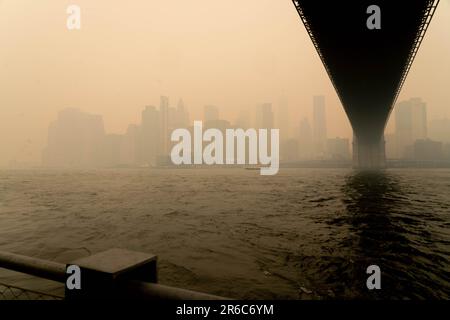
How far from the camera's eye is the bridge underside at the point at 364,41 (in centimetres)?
2048

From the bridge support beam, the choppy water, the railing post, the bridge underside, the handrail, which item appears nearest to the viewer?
the railing post

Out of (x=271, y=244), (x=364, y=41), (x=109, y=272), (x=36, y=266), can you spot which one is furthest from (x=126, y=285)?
(x=364, y=41)

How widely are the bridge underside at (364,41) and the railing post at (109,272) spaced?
20.4 m

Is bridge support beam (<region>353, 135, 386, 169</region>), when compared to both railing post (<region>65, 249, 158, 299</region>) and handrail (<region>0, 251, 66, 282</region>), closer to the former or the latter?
railing post (<region>65, 249, 158, 299</region>)

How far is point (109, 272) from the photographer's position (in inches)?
93.0

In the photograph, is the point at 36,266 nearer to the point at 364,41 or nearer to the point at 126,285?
the point at 126,285

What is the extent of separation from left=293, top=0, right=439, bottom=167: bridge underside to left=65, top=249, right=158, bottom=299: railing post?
67.0 feet

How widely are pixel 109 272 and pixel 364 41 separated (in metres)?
28.8

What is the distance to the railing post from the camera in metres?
2.38

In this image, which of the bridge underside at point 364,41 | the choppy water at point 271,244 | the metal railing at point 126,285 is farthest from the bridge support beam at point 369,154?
the metal railing at point 126,285

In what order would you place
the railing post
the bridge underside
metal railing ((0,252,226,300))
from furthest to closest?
the bridge underside → the railing post → metal railing ((0,252,226,300))

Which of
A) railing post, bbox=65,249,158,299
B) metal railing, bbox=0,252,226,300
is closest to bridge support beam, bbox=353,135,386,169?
railing post, bbox=65,249,158,299

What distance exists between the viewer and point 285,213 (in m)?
16.8

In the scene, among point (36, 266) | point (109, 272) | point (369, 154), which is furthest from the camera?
point (369, 154)
